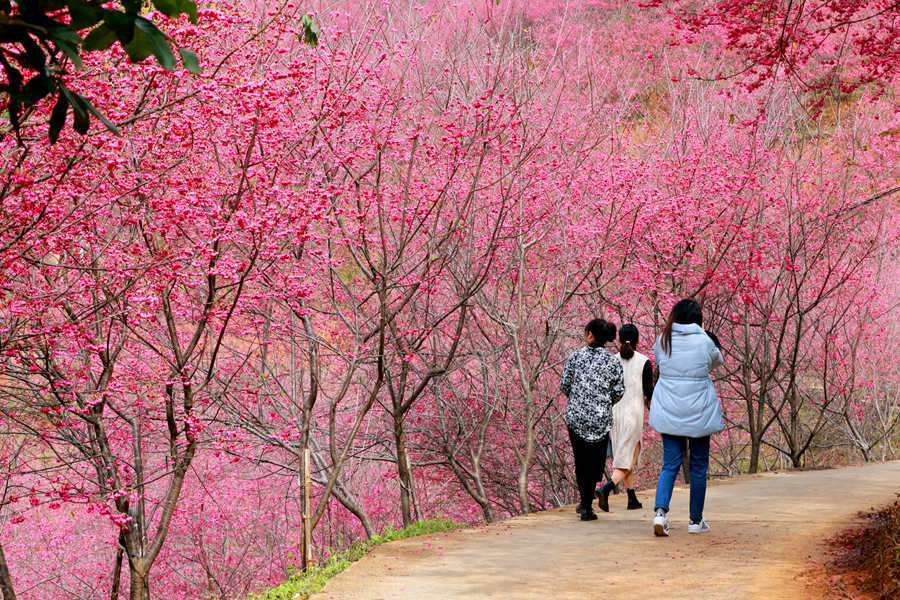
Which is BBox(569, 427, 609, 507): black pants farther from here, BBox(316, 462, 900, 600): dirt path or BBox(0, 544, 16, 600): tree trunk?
BBox(0, 544, 16, 600): tree trunk

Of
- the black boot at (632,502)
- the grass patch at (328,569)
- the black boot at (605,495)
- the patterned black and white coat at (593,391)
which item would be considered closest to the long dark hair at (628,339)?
the patterned black and white coat at (593,391)

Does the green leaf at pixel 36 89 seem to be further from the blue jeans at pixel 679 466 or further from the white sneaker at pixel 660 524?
the white sneaker at pixel 660 524

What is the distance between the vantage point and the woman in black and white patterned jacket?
26.0 feet

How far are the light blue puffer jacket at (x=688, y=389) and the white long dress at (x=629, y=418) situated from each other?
1057 mm

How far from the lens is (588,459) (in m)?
8.00

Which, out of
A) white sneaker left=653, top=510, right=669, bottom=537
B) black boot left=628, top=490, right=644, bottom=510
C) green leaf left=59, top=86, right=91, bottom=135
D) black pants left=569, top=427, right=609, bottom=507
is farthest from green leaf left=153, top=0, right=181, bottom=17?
black boot left=628, top=490, right=644, bottom=510

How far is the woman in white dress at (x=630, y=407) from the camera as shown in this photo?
8242 mm

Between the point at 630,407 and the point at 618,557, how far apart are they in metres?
1.96

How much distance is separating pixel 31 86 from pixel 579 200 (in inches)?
404

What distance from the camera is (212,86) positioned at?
19.2 feet

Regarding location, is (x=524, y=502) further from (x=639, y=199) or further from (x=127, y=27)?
(x=127, y=27)

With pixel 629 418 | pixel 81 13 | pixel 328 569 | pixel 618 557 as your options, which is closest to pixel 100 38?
pixel 81 13

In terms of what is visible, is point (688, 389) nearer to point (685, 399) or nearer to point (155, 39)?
point (685, 399)

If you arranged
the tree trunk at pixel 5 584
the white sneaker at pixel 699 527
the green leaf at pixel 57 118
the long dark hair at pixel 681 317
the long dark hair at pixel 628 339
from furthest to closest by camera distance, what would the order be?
the tree trunk at pixel 5 584, the long dark hair at pixel 628 339, the white sneaker at pixel 699 527, the long dark hair at pixel 681 317, the green leaf at pixel 57 118
